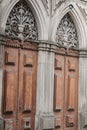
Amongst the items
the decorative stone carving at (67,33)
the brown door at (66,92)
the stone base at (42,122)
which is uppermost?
the decorative stone carving at (67,33)

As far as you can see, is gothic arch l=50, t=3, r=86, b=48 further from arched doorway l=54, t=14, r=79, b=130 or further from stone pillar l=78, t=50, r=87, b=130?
stone pillar l=78, t=50, r=87, b=130

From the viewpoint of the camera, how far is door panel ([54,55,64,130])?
28.7ft

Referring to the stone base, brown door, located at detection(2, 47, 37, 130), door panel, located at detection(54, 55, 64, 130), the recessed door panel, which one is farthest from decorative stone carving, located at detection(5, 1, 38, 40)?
the stone base

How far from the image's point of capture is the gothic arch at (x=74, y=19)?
28.2 ft

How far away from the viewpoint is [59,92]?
29.1 ft

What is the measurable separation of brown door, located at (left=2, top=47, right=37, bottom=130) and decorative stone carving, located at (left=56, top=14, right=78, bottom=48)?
108cm

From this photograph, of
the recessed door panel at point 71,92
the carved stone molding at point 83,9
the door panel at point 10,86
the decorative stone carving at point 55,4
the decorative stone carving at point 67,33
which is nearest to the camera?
the door panel at point 10,86

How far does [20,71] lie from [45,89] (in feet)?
2.75

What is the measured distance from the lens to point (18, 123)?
787 cm

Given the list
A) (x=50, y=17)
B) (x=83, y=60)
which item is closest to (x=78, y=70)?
(x=83, y=60)

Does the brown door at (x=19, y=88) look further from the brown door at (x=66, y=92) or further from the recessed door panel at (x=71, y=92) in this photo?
the recessed door panel at (x=71, y=92)

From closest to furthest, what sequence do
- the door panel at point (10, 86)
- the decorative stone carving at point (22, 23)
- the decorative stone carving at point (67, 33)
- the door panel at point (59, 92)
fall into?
the door panel at point (10, 86) < the decorative stone carving at point (22, 23) < the door panel at point (59, 92) < the decorative stone carving at point (67, 33)

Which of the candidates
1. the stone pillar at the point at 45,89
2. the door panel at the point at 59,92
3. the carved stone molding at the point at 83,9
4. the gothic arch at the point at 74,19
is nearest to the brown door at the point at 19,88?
the stone pillar at the point at 45,89

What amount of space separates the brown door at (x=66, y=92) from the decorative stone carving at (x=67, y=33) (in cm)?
39
